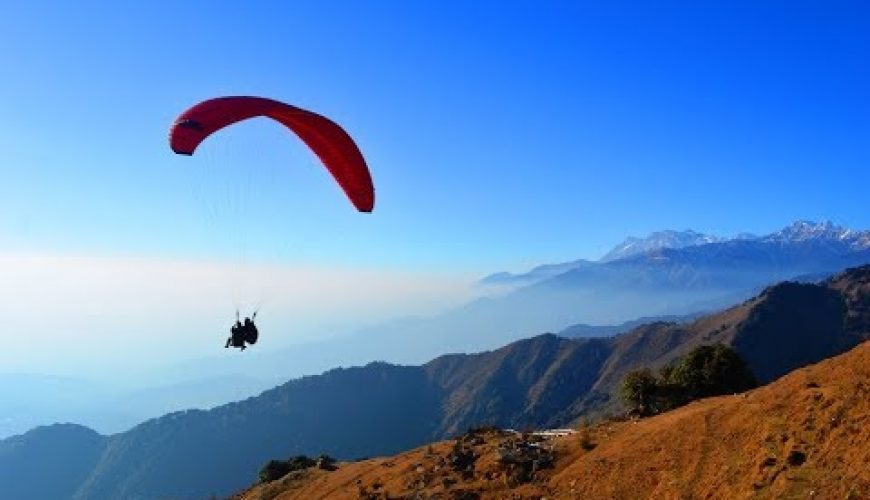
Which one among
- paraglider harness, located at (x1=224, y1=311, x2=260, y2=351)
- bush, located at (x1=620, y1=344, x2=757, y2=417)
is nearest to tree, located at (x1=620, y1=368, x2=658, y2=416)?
bush, located at (x1=620, y1=344, x2=757, y2=417)

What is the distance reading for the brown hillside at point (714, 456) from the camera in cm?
2272

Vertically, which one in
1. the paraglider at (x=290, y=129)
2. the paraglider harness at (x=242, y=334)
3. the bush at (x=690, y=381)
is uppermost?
the paraglider at (x=290, y=129)

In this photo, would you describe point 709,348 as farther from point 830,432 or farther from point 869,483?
point 869,483

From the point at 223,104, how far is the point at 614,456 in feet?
70.3

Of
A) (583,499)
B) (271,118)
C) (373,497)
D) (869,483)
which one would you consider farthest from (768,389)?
(271,118)

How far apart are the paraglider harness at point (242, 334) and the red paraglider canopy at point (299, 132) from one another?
7.32 metres

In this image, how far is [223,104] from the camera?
29.4m

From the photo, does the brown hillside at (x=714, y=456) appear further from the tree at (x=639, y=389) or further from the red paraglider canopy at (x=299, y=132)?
the red paraglider canopy at (x=299, y=132)

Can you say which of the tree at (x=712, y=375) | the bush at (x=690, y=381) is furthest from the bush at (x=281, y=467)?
the tree at (x=712, y=375)

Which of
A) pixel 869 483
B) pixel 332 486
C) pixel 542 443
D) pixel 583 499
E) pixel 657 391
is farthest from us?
pixel 657 391

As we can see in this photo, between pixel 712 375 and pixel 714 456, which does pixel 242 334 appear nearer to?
pixel 714 456

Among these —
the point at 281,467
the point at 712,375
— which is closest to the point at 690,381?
the point at 712,375

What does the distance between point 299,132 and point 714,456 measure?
72.3 feet

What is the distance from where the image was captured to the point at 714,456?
26578 mm
